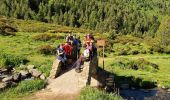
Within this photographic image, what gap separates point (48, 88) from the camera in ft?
113

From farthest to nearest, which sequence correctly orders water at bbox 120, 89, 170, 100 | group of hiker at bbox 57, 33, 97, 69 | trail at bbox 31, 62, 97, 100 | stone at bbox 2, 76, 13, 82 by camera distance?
water at bbox 120, 89, 170, 100 → stone at bbox 2, 76, 13, 82 → group of hiker at bbox 57, 33, 97, 69 → trail at bbox 31, 62, 97, 100

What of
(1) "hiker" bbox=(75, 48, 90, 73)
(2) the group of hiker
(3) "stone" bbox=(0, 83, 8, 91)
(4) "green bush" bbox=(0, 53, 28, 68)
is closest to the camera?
(3) "stone" bbox=(0, 83, 8, 91)

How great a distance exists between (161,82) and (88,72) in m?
19.7

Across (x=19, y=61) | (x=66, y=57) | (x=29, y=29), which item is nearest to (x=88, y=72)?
(x=66, y=57)

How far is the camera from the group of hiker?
3625cm

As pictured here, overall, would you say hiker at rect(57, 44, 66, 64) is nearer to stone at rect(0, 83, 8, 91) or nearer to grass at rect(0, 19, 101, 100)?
grass at rect(0, 19, 101, 100)

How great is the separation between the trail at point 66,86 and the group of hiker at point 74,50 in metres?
1.16

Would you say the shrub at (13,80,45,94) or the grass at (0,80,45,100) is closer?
the grass at (0,80,45,100)

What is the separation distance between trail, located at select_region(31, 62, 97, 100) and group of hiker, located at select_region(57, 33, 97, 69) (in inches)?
45.6

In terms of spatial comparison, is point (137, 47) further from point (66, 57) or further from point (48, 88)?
point (48, 88)

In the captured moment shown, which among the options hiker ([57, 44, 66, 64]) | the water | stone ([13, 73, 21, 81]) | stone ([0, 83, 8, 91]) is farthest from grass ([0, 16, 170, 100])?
stone ([13, 73, 21, 81])

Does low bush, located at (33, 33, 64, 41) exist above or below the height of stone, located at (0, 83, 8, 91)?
below

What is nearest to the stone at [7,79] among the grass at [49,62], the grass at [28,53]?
the grass at [28,53]

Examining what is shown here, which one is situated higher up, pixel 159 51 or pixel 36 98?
pixel 36 98
